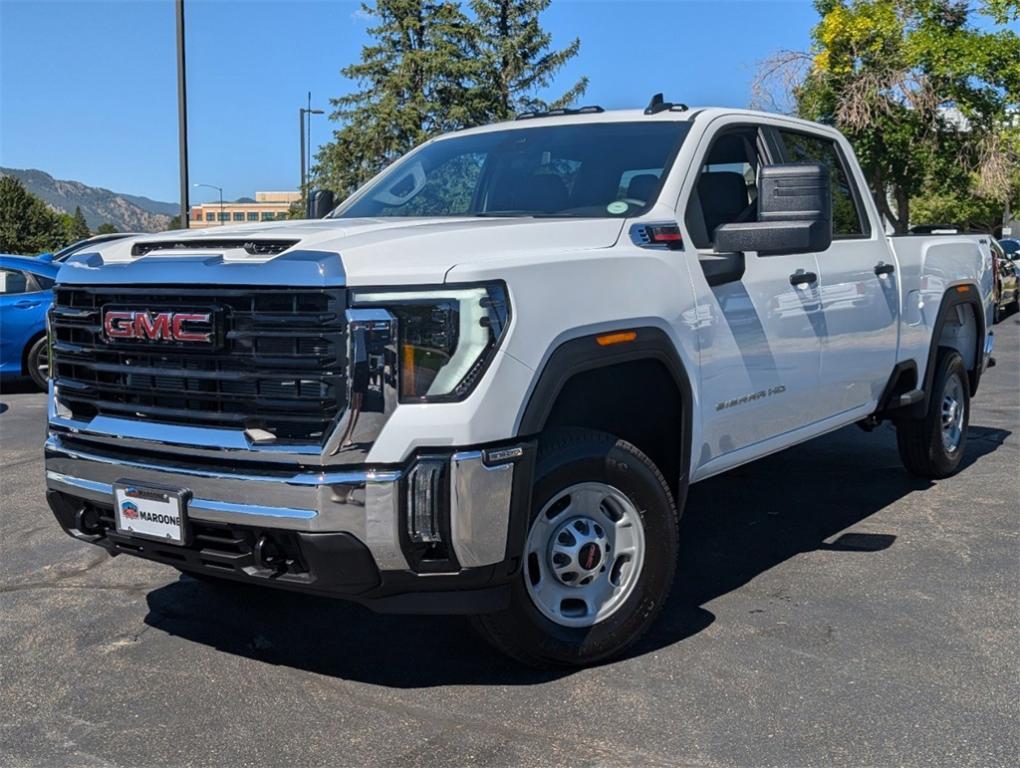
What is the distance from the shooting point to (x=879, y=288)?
5.77m

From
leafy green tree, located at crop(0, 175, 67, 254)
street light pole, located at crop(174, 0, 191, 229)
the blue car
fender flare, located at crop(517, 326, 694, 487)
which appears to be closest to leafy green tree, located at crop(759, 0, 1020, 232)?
street light pole, located at crop(174, 0, 191, 229)

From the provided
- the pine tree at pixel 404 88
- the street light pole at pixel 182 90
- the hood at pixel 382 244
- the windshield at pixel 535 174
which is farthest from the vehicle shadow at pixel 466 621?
the pine tree at pixel 404 88

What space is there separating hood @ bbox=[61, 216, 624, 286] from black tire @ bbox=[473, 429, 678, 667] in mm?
696

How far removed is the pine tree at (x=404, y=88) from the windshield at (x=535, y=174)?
89.9 ft

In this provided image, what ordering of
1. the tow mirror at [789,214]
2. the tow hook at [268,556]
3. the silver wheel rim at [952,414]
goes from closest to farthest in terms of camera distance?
the tow hook at [268,556], the tow mirror at [789,214], the silver wheel rim at [952,414]

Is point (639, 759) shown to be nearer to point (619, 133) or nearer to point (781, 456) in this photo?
point (619, 133)

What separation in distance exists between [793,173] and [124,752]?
10.3ft

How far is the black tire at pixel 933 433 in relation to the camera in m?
6.79

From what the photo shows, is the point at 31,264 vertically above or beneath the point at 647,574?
above

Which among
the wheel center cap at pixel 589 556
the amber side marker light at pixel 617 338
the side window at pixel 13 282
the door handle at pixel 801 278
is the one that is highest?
the door handle at pixel 801 278

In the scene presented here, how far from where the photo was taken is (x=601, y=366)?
3.83 meters

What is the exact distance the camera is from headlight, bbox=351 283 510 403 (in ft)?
10.9

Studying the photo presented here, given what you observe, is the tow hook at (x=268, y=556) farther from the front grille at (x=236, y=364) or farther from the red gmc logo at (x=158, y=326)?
the red gmc logo at (x=158, y=326)

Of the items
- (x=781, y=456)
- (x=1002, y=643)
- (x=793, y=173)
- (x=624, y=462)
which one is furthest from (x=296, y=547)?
(x=781, y=456)
